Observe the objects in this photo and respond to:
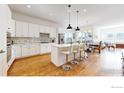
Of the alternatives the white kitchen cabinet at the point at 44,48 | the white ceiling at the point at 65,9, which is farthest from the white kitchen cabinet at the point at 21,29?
the white kitchen cabinet at the point at 44,48

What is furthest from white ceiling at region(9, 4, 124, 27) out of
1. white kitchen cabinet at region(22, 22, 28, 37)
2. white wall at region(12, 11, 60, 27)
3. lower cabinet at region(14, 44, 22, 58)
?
lower cabinet at region(14, 44, 22, 58)

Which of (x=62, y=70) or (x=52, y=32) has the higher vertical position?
(x=52, y=32)

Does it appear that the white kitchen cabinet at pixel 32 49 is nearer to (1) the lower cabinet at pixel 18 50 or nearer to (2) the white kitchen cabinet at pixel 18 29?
(1) the lower cabinet at pixel 18 50

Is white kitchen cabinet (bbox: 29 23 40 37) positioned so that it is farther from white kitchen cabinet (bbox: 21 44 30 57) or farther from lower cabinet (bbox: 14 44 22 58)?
lower cabinet (bbox: 14 44 22 58)

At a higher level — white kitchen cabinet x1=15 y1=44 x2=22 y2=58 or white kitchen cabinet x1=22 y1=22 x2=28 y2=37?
white kitchen cabinet x1=22 y1=22 x2=28 y2=37

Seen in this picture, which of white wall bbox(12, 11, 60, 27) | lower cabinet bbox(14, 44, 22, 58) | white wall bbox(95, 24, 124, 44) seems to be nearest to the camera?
lower cabinet bbox(14, 44, 22, 58)

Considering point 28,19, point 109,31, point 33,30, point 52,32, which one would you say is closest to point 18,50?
point 33,30

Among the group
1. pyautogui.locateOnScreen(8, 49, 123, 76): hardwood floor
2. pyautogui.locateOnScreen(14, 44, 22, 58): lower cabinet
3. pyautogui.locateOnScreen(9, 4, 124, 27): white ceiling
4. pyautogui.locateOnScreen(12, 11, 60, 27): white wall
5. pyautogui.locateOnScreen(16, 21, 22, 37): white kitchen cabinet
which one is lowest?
pyautogui.locateOnScreen(8, 49, 123, 76): hardwood floor

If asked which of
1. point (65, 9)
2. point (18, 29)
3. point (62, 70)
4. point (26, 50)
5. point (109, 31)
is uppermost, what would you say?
point (65, 9)

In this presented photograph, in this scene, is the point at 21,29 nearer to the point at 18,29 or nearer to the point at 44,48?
the point at 18,29

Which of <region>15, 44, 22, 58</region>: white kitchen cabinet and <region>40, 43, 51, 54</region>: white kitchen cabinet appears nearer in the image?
<region>15, 44, 22, 58</region>: white kitchen cabinet

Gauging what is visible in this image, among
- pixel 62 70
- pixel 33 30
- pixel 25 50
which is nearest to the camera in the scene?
pixel 62 70
